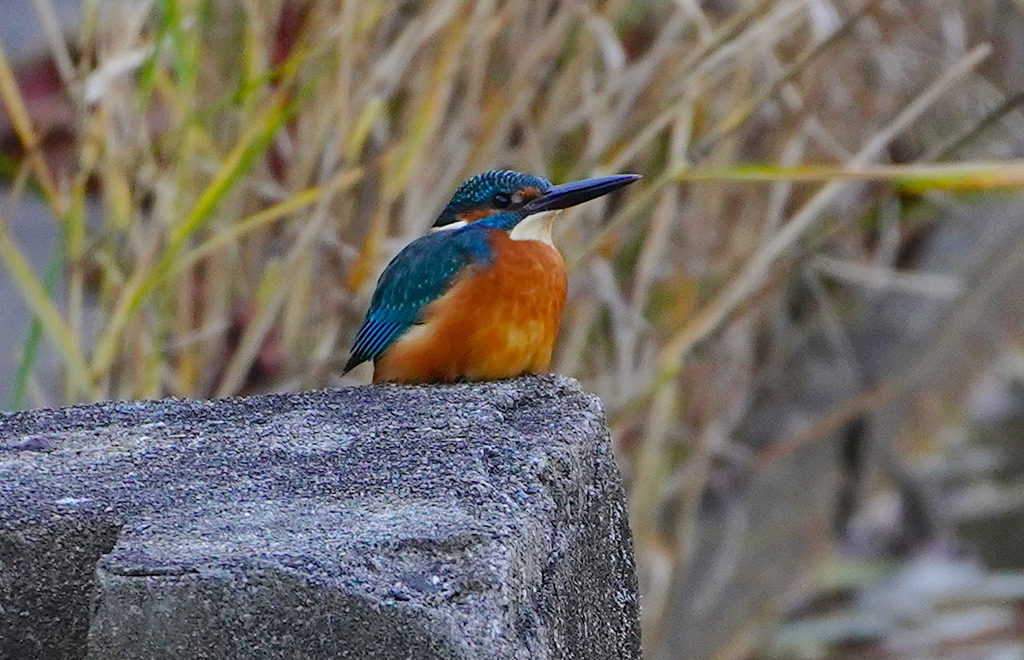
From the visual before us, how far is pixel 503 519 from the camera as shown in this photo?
1.47m

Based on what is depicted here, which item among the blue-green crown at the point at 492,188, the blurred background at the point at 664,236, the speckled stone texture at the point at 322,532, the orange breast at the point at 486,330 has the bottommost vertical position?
the speckled stone texture at the point at 322,532

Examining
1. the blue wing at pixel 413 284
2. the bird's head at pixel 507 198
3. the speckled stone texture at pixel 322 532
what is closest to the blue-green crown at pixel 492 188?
the bird's head at pixel 507 198

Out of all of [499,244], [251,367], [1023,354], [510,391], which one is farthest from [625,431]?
[1023,354]

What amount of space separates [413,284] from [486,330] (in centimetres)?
16

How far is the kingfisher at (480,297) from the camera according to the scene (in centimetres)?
281

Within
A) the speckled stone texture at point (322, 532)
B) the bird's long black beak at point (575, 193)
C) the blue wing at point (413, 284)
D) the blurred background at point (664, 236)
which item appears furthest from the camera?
the blurred background at point (664, 236)

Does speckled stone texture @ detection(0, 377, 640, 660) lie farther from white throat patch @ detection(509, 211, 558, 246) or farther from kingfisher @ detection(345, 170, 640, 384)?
white throat patch @ detection(509, 211, 558, 246)

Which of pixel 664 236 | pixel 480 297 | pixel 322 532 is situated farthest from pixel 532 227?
pixel 322 532

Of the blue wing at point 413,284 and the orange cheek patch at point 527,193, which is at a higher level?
the orange cheek patch at point 527,193

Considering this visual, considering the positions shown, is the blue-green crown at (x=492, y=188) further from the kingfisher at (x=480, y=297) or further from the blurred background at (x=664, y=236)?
the blurred background at (x=664, y=236)

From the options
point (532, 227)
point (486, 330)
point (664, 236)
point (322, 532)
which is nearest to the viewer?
point (322, 532)

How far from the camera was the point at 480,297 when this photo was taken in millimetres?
2877

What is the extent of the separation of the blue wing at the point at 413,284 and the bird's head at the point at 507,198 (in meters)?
0.09

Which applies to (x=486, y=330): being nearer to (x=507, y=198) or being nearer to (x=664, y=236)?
(x=507, y=198)
